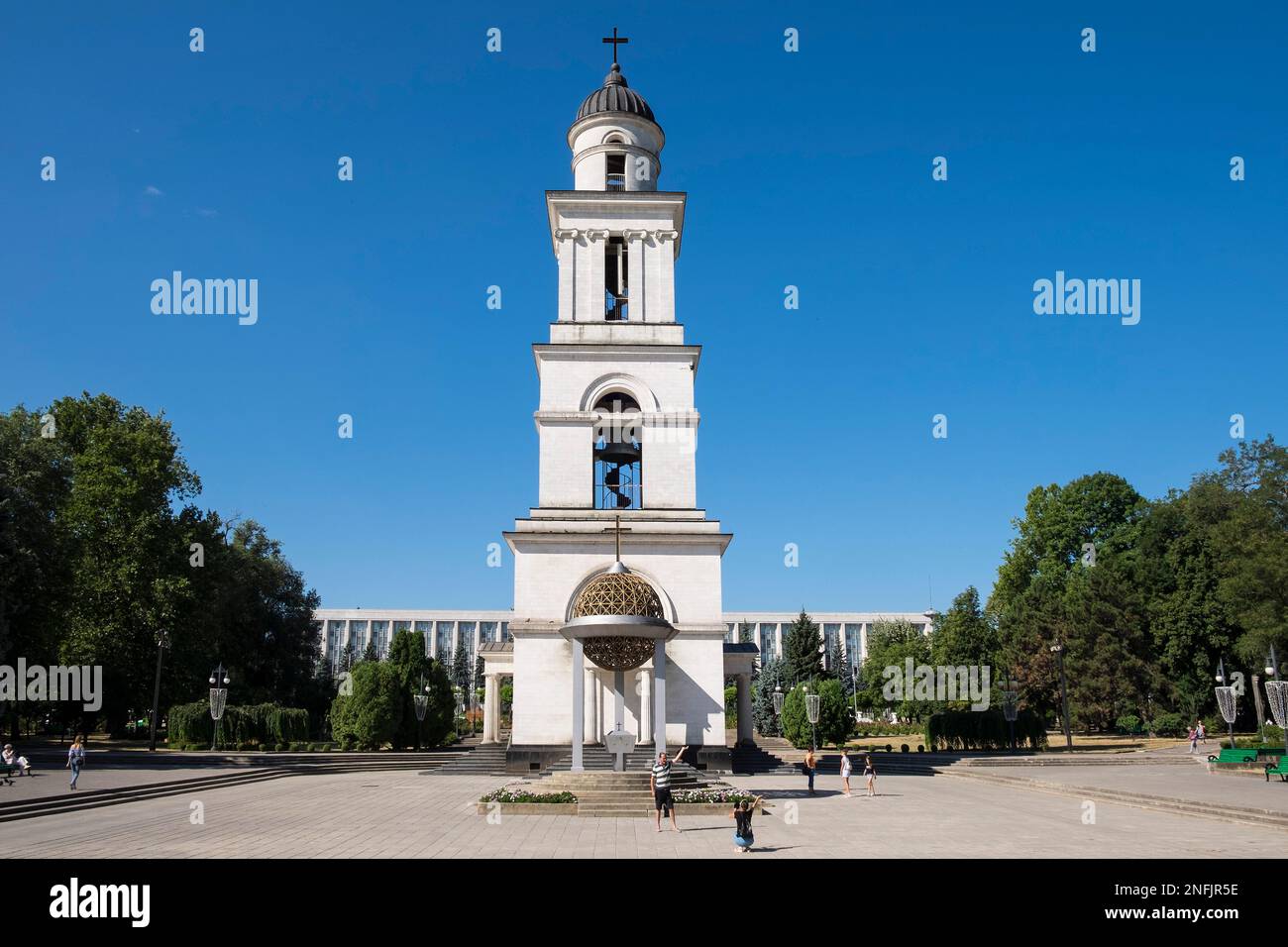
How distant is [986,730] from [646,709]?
2525 centimetres

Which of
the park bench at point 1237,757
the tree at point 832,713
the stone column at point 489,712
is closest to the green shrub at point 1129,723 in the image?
the tree at point 832,713

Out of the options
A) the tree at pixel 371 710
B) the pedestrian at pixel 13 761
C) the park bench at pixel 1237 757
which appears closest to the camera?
the pedestrian at pixel 13 761

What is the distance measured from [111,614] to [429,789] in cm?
2334

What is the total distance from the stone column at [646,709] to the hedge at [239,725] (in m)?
24.8

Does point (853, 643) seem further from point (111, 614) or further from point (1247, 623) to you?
point (111, 614)

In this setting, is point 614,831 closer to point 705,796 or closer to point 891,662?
point 705,796

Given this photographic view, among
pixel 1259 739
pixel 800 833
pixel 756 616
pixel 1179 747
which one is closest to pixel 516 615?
pixel 800 833

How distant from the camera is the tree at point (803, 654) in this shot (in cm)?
5772

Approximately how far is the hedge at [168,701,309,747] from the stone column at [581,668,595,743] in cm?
2345

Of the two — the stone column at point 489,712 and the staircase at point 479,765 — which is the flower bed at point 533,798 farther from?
the stone column at point 489,712

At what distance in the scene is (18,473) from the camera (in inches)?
1400

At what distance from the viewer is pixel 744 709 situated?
34594mm

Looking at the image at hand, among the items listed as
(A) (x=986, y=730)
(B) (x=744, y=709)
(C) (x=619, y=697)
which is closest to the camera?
(C) (x=619, y=697)

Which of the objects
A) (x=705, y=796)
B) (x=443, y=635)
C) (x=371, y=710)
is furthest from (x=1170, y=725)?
(x=443, y=635)
